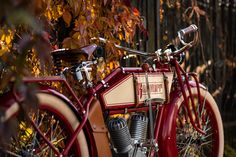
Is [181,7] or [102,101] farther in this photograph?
[181,7]

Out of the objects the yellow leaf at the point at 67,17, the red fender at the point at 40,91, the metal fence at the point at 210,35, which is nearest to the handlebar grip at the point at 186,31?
the yellow leaf at the point at 67,17

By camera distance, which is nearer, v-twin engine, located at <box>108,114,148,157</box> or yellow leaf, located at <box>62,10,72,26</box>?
v-twin engine, located at <box>108,114,148,157</box>

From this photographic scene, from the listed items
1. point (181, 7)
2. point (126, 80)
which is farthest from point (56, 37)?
point (181, 7)

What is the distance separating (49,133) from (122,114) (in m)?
0.70

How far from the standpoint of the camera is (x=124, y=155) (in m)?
3.23

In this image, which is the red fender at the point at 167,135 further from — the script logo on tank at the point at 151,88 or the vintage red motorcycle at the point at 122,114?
the script logo on tank at the point at 151,88

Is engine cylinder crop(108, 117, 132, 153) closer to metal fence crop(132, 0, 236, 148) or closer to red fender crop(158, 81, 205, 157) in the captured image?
red fender crop(158, 81, 205, 157)

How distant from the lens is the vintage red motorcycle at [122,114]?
108 inches

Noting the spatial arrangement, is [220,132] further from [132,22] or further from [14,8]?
[14,8]

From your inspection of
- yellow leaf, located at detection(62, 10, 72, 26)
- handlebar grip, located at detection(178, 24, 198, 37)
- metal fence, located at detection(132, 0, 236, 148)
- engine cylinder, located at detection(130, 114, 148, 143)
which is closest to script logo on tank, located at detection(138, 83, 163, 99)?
engine cylinder, located at detection(130, 114, 148, 143)

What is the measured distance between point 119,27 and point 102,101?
112 cm

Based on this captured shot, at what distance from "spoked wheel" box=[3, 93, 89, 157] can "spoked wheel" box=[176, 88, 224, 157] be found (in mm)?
1176

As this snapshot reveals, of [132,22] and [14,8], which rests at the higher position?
[14,8]

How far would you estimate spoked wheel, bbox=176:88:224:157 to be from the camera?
3.98 m
